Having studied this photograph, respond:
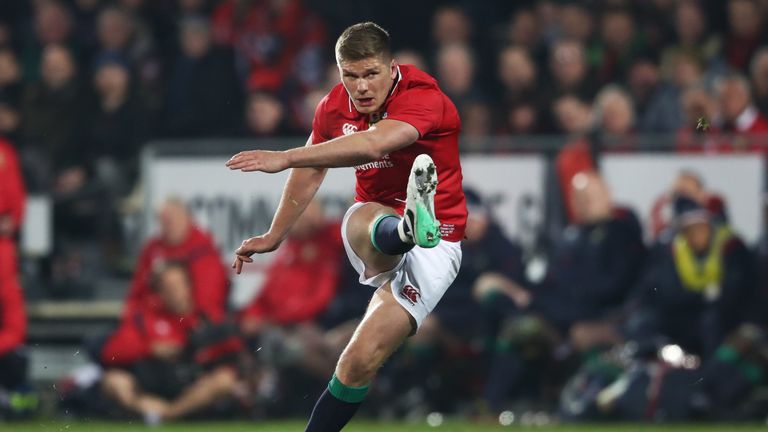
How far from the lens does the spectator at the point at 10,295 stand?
12430 millimetres

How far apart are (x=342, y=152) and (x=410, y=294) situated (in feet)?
3.09

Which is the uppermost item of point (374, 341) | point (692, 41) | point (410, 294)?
point (410, 294)

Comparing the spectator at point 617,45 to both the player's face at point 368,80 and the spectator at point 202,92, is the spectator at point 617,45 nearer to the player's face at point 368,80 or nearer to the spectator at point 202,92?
the spectator at point 202,92

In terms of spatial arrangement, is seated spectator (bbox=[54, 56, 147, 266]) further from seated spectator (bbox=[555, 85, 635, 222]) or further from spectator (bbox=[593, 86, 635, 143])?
spectator (bbox=[593, 86, 635, 143])

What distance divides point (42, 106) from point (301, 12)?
254 cm

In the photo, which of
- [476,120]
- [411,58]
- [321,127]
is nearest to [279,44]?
[411,58]

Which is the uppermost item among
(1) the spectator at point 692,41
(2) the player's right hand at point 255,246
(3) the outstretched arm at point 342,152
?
(3) the outstretched arm at point 342,152

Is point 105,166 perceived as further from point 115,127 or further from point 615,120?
point 615,120

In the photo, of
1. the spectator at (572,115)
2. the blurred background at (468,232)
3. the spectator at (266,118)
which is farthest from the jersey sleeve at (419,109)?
the spectator at (266,118)

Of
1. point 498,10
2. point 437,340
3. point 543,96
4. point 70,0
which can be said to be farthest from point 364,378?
point 70,0

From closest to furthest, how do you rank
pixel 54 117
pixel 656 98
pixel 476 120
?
pixel 656 98
pixel 476 120
pixel 54 117

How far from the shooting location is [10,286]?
12570mm

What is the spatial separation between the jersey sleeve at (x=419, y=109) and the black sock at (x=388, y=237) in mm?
456

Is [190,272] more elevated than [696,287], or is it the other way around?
[190,272]
